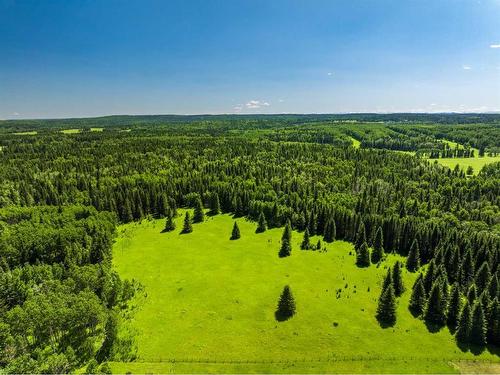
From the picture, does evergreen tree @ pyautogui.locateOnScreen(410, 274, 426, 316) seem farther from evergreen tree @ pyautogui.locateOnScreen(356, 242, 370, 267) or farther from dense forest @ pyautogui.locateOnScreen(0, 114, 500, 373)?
evergreen tree @ pyautogui.locateOnScreen(356, 242, 370, 267)

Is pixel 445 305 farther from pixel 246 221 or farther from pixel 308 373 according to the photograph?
pixel 246 221

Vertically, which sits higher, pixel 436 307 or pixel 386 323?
pixel 436 307

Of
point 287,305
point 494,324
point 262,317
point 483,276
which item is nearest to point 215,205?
point 262,317

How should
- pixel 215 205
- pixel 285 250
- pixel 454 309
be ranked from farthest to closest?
pixel 215 205 < pixel 285 250 < pixel 454 309

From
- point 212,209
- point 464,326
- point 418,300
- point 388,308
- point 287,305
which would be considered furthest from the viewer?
point 212,209

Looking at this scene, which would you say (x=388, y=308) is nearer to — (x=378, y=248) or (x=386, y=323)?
(x=386, y=323)

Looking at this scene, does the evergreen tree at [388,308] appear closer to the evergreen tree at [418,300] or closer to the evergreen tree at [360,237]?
the evergreen tree at [418,300]

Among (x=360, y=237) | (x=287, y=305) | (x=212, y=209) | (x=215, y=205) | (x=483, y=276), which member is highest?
(x=215, y=205)

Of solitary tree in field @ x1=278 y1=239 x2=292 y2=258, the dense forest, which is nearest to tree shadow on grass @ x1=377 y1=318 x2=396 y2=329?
the dense forest
